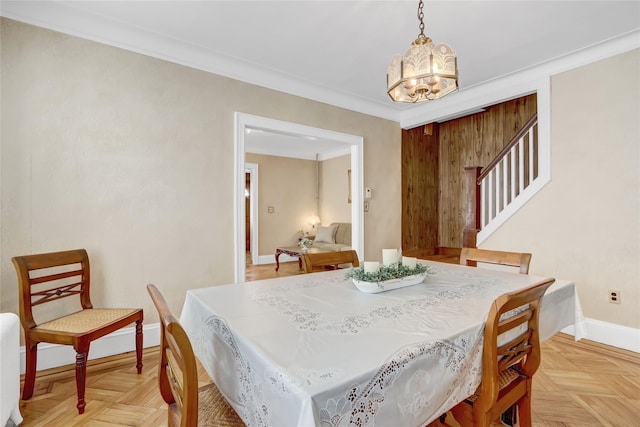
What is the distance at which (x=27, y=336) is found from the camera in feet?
5.99

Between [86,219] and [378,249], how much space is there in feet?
10.6

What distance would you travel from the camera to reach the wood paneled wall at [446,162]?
15.4ft

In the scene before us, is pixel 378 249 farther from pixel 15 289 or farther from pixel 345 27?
pixel 15 289

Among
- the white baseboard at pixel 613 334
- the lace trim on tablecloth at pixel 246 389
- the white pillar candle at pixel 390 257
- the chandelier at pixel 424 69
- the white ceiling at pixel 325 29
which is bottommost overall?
the white baseboard at pixel 613 334

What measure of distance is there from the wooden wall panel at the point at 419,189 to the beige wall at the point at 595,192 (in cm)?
189

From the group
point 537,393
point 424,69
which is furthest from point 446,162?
point 424,69

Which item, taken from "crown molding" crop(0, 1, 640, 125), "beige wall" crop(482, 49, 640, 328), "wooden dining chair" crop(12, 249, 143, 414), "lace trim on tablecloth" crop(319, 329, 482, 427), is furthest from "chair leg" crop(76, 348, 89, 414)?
"beige wall" crop(482, 49, 640, 328)

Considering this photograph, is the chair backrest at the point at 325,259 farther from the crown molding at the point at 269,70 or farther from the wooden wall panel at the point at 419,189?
the wooden wall panel at the point at 419,189

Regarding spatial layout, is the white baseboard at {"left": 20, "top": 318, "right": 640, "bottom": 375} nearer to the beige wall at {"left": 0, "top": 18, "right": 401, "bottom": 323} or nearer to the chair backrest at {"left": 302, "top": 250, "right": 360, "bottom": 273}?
the beige wall at {"left": 0, "top": 18, "right": 401, "bottom": 323}

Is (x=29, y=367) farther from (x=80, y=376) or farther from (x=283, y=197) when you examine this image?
(x=283, y=197)

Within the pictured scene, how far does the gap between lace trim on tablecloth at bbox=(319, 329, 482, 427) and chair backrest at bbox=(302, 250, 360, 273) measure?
Answer: 1.07m

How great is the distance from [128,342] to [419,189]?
14.5 ft

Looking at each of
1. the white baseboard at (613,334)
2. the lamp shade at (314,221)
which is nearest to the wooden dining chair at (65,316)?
the white baseboard at (613,334)

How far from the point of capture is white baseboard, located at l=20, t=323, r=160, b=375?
2164 mm
